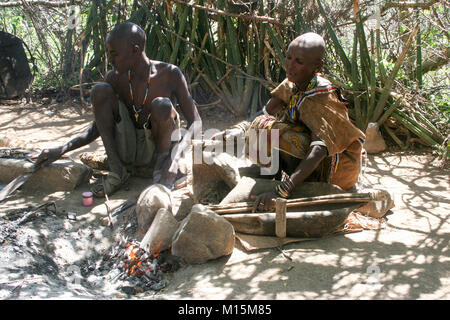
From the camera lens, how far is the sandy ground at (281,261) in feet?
7.22

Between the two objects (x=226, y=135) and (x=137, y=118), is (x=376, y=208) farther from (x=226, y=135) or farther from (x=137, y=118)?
(x=137, y=118)

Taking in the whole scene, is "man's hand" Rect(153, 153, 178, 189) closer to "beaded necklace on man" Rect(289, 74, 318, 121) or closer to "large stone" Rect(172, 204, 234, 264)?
"large stone" Rect(172, 204, 234, 264)

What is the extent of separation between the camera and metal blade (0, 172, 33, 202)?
337 cm

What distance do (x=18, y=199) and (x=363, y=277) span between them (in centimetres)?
260

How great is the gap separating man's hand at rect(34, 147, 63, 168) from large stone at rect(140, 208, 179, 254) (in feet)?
4.14

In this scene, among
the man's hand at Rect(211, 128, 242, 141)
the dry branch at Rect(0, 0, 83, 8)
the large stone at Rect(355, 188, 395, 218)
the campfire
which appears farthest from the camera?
the dry branch at Rect(0, 0, 83, 8)

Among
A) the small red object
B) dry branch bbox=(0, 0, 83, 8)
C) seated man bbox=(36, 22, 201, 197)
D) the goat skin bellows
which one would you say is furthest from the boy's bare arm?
dry branch bbox=(0, 0, 83, 8)

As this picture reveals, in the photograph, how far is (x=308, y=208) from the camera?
9.04 feet

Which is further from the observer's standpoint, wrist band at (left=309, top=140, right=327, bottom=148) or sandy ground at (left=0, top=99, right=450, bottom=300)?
wrist band at (left=309, top=140, right=327, bottom=148)

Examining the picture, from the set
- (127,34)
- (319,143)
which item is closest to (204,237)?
(319,143)

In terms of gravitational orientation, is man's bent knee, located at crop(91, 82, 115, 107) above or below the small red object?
above

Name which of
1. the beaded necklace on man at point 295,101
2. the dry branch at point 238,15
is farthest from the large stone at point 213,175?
the dry branch at point 238,15

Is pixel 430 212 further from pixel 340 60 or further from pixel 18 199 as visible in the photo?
pixel 18 199
